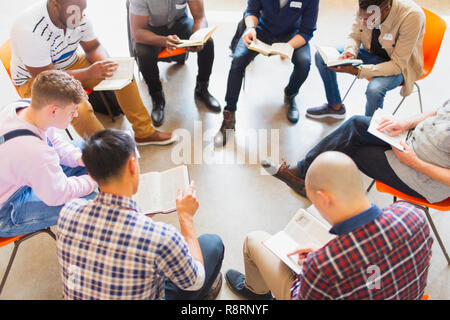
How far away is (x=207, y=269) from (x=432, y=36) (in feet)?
7.83

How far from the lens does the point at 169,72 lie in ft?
11.2

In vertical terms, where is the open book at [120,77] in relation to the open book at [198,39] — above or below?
below

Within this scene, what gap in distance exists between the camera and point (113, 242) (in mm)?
1012

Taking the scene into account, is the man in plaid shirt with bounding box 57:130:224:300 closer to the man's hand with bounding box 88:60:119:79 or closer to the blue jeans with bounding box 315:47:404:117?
the man's hand with bounding box 88:60:119:79

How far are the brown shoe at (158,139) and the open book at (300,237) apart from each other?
1489 millimetres

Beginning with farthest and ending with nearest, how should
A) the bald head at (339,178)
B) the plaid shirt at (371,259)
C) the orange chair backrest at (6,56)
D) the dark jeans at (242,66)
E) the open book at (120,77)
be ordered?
the dark jeans at (242,66) → the open book at (120,77) → the orange chair backrest at (6,56) → the bald head at (339,178) → the plaid shirt at (371,259)

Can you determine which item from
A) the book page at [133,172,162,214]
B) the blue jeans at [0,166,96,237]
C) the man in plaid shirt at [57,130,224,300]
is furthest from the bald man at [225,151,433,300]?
the blue jeans at [0,166,96,237]

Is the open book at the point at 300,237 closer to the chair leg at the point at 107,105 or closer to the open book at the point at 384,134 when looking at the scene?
the open book at the point at 384,134

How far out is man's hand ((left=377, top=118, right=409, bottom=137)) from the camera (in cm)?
192

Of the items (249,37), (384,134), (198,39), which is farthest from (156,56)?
(384,134)

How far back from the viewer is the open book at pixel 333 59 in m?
2.34

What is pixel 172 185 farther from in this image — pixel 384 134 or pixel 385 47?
pixel 385 47

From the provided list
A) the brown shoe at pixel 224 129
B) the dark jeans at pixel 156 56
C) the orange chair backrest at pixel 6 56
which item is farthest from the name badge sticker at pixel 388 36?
the orange chair backrest at pixel 6 56
